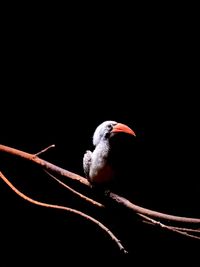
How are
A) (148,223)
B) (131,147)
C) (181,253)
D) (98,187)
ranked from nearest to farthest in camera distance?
(148,223), (98,187), (131,147), (181,253)

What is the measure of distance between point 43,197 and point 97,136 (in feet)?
2.52

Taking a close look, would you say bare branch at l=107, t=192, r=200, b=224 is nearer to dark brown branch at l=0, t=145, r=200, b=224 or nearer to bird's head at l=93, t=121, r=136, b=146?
dark brown branch at l=0, t=145, r=200, b=224

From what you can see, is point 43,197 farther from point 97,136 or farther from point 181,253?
point 181,253

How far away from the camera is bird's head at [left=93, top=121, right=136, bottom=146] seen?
1.85 meters

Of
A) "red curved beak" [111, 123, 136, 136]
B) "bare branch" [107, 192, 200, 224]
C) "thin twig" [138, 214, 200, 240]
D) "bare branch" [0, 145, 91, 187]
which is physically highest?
"red curved beak" [111, 123, 136, 136]

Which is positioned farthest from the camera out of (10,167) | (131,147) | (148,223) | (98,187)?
(10,167)

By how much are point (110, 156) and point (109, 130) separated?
0.18 m

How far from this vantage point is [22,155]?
1.78 m

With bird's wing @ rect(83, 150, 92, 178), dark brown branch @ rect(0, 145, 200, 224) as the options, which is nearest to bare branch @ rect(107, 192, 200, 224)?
dark brown branch @ rect(0, 145, 200, 224)

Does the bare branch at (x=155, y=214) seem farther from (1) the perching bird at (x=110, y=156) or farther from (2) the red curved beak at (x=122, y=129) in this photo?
(2) the red curved beak at (x=122, y=129)

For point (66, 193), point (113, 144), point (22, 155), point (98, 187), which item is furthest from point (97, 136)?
point (66, 193)

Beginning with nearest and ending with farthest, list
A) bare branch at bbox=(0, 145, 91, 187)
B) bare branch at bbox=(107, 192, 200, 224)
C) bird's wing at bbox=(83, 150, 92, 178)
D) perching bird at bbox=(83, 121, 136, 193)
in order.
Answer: bare branch at bbox=(107, 192, 200, 224) < bare branch at bbox=(0, 145, 91, 187) < perching bird at bbox=(83, 121, 136, 193) < bird's wing at bbox=(83, 150, 92, 178)

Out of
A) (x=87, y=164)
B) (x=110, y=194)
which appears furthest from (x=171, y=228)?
(x=87, y=164)

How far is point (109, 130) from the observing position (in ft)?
6.30
